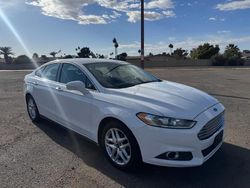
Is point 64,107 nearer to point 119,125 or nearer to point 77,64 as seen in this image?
point 77,64

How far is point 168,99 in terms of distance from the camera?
3.83 meters

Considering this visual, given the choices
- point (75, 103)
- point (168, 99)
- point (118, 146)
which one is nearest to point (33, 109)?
point (75, 103)

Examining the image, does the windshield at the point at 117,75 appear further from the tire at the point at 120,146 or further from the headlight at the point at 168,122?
the headlight at the point at 168,122

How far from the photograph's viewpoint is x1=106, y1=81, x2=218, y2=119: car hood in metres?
3.57

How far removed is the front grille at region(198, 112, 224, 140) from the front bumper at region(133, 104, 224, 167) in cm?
5

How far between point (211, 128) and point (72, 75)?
2589 millimetres

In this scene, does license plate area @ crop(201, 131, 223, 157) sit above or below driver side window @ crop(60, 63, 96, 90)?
below

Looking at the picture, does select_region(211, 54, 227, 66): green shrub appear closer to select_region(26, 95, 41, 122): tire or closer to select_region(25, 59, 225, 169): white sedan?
select_region(26, 95, 41, 122): tire

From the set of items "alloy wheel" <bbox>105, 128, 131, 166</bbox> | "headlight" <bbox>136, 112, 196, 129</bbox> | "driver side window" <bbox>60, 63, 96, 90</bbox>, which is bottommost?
"alloy wheel" <bbox>105, 128, 131, 166</bbox>

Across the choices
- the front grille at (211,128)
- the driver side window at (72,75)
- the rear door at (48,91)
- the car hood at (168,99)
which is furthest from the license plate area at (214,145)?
the rear door at (48,91)

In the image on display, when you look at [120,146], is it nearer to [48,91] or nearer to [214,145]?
[214,145]

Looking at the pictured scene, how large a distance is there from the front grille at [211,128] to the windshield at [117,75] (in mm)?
1421

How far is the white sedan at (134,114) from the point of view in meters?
3.48

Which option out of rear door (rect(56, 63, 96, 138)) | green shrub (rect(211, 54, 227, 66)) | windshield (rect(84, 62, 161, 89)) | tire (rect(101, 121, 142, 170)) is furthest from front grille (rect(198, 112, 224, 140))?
green shrub (rect(211, 54, 227, 66))
